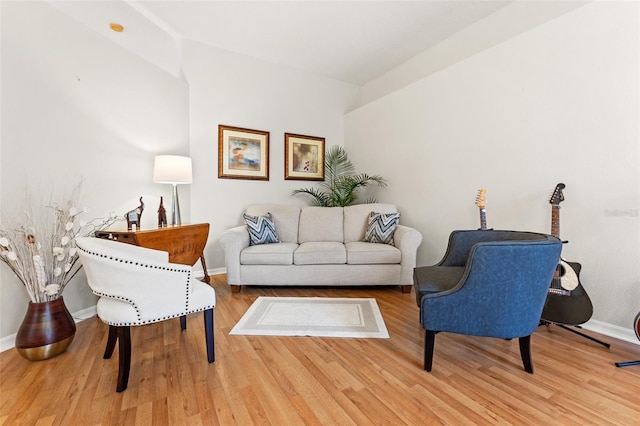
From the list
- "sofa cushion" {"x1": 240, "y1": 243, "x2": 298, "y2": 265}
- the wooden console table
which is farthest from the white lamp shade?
"sofa cushion" {"x1": 240, "y1": 243, "x2": 298, "y2": 265}

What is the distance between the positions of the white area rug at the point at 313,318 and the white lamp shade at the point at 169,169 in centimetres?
145

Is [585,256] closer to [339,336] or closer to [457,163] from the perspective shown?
[457,163]

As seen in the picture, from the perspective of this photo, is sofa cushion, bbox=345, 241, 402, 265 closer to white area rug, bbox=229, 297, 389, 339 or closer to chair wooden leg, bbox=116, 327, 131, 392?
white area rug, bbox=229, 297, 389, 339

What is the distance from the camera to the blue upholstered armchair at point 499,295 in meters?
1.35

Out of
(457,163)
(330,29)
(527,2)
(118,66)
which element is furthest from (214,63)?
(527,2)

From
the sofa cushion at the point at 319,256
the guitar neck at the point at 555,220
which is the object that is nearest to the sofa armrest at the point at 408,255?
the sofa cushion at the point at 319,256

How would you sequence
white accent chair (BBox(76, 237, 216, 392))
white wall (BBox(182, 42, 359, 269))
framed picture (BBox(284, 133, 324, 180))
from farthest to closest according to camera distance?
framed picture (BBox(284, 133, 324, 180)), white wall (BBox(182, 42, 359, 269)), white accent chair (BBox(76, 237, 216, 392))

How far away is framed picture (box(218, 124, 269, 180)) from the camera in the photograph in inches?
138

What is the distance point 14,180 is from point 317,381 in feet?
7.82

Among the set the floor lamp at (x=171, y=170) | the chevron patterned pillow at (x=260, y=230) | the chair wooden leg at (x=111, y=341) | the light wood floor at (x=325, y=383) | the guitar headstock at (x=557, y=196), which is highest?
the floor lamp at (x=171, y=170)

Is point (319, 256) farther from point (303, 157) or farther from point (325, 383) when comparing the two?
point (303, 157)

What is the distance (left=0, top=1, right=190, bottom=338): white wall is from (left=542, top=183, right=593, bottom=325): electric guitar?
357cm

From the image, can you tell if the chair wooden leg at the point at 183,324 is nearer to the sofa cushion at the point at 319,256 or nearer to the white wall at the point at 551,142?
the sofa cushion at the point at 319,256

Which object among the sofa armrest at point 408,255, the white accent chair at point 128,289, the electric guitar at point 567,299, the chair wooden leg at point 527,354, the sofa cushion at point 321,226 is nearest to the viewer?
the white accent chair at point 128,289
